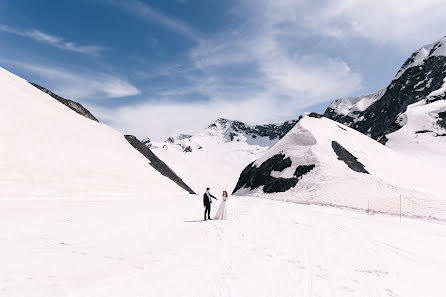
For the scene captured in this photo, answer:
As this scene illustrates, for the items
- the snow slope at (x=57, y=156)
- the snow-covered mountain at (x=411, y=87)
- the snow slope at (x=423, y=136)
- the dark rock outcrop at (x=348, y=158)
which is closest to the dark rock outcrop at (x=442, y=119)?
the snow slope at (x=423, y=136)

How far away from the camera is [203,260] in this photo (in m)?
7.64

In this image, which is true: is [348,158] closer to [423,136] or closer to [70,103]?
[70,103]

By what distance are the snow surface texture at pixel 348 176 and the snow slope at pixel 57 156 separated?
18937 mm

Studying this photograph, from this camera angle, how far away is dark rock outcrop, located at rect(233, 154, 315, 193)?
46.9 metres

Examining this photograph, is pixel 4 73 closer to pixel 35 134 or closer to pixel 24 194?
pixel 35 134

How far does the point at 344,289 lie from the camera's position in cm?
605

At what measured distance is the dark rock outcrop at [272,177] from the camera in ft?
154

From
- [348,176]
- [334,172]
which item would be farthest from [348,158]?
[348,176]

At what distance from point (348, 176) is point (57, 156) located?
36.5 meters

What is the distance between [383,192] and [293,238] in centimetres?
3081

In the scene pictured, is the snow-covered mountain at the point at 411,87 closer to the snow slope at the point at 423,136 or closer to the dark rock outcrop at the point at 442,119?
the snow slope at the point at 423,136

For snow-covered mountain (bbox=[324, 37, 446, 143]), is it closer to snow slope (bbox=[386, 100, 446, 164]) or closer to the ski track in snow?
snow slope (bbox=[386, 100, 446, 164])

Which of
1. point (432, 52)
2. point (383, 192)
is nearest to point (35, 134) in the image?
point (383, 192)

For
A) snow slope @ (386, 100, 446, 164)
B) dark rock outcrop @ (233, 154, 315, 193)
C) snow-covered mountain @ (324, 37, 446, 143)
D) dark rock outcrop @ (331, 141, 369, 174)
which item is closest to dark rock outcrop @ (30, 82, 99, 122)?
dark rock outcrop @ (233, 154, 315, 193)
